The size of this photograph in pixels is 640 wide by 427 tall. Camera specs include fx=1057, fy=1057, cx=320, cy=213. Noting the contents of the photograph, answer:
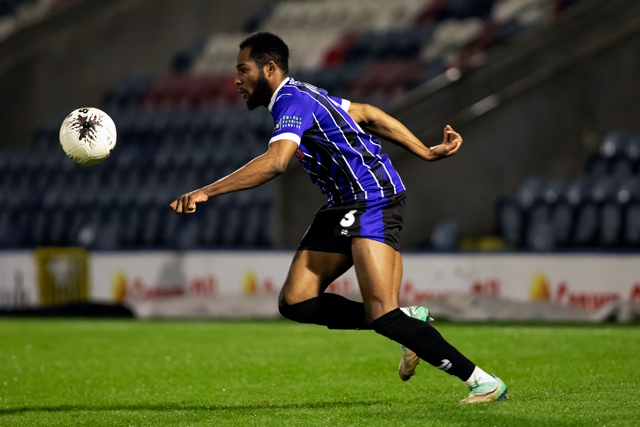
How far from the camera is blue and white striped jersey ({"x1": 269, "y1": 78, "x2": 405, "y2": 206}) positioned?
6.21m

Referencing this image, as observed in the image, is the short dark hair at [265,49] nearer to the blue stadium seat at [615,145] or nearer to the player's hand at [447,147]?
the player's hand at [447,147]

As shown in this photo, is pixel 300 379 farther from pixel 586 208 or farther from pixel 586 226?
pixel 586 208

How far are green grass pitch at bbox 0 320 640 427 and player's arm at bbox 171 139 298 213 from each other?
128 cm

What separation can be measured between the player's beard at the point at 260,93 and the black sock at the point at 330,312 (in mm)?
1240

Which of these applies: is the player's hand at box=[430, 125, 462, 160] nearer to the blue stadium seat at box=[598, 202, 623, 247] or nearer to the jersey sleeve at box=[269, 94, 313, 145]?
the jersey sleeve at box=[269, 94, 313, 145]

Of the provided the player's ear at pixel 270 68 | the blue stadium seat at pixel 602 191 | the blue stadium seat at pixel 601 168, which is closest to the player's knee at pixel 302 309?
the player's ear at pixel 270 68

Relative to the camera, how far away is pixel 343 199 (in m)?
6.34

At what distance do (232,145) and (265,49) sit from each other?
11778mm

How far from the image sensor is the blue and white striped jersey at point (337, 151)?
20.4 ft

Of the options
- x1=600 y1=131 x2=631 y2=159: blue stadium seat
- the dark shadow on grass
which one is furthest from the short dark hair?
x1=600 y1=131 x2=631 y2=159: blue stadium seat

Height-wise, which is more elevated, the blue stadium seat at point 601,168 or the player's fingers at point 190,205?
the blue stadium seat at point 601,168

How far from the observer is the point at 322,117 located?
6.21m

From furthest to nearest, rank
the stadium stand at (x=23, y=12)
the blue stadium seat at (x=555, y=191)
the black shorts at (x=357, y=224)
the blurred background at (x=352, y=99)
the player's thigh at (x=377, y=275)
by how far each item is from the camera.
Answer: the stadium stand at (x=23, y=12), the blurred background at (x=352, y=99), the blue stadium seat at (x=555, y=191), the black shorts at (x=357, y=224), the player's thigh at (x=377, y=275)

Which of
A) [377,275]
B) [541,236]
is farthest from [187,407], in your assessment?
[541,236]
